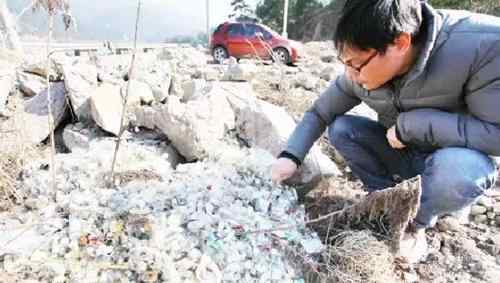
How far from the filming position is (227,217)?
5.56ft

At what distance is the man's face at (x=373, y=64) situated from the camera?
1.38m

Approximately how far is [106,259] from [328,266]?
780mm

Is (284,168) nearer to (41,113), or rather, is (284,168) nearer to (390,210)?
(390,210)

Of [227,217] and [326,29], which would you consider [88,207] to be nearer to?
[227,217]

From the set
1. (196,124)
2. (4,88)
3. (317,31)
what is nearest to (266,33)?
(4,88)

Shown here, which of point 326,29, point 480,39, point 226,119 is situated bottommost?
point 326,29

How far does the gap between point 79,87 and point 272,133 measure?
1349mm

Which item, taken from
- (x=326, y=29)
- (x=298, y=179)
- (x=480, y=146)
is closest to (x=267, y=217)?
(x=298, y=179)

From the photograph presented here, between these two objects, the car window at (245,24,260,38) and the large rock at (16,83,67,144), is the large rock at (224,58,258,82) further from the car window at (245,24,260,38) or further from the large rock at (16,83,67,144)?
the car window at (245,24,260,38)

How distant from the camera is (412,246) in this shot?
5.44 feet

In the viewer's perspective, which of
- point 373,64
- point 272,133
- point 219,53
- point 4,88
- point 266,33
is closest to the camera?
point 373,64

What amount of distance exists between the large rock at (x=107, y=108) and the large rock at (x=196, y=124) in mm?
274

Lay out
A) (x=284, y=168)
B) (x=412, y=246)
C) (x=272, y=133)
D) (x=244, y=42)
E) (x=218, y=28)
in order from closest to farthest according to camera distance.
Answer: (x=412, y=246)
(x=284, y=168)
(x=272, y=133)
(x=244, y=42)
(x=218, y=28)

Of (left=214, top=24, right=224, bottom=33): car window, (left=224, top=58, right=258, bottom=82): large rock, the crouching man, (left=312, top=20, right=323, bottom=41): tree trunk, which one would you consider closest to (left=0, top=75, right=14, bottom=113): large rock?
(left=224, top=58, right=258, bottom=82): large rock
